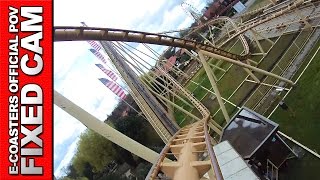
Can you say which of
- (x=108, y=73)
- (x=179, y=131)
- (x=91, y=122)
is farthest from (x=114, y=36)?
(x=108, y=73)

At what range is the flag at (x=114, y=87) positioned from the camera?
3850 cm

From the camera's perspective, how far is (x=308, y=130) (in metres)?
18.7

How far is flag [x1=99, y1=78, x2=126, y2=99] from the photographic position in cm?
3850

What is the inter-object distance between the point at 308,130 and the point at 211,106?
46.8ft

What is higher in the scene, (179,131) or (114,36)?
(114,36)

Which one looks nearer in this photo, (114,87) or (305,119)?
(305,119)

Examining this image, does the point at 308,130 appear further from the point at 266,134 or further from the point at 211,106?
the point at 211,106

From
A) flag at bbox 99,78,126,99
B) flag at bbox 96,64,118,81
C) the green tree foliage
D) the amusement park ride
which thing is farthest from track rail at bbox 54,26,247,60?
the green tree foliage

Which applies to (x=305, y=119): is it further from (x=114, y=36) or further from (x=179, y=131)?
(x=114, y=36)

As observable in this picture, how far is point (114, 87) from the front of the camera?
130 feet

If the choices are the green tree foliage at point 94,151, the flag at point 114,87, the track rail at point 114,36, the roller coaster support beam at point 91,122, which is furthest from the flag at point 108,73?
the roller coaster support beam at point 91,122

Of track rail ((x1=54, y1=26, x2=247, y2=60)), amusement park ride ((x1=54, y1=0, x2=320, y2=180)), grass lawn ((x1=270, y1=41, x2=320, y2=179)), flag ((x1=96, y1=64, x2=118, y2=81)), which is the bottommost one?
grass lawn ((x1=270, y1=41, x2=320, y2=179))

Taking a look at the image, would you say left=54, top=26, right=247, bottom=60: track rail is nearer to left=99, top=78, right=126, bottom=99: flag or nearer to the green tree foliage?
left=99, top=78, right=126, bottom=99: flag

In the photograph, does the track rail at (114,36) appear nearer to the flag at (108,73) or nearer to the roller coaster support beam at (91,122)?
the roller coaster support beam at (91,122)
